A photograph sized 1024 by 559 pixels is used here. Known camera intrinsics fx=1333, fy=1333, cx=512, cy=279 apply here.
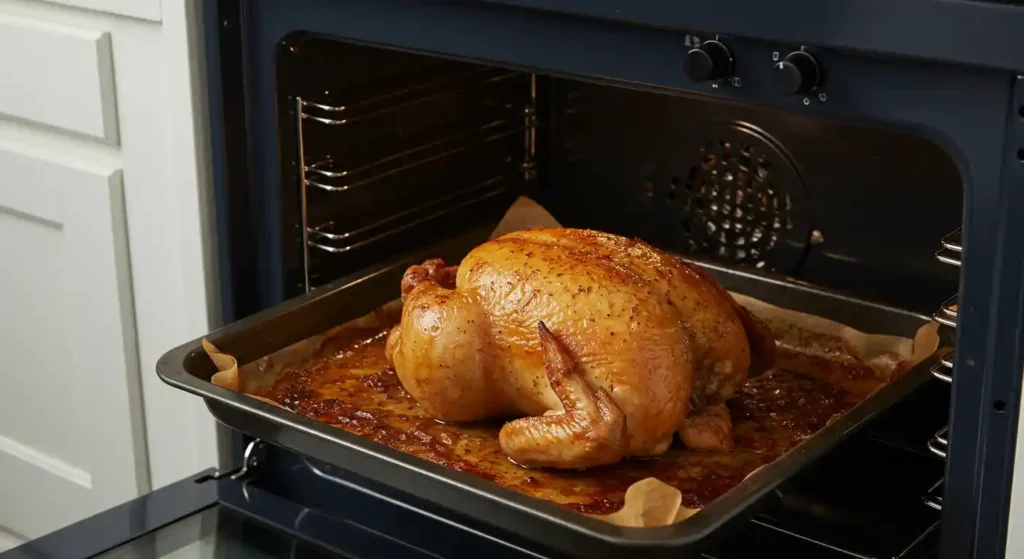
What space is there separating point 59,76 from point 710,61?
2.60ft

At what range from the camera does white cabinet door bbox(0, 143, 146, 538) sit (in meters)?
1.49

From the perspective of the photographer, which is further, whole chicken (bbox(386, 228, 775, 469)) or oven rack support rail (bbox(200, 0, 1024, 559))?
whole chicken (bbox(386, 228, 775, 469))

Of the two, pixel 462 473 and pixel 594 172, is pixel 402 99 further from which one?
pixel 462 473

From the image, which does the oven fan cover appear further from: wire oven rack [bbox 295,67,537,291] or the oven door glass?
the oven door glass

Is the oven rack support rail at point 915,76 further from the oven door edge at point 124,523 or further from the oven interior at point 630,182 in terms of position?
the oven door edge at point 124,523


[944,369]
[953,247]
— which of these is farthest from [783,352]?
[953,247]

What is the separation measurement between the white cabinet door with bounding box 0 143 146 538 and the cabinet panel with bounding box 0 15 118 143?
1.9 inches

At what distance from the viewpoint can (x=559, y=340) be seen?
112 cm

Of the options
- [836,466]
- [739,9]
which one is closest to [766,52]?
[739,9]

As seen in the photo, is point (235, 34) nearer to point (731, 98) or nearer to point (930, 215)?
point (731, 98)

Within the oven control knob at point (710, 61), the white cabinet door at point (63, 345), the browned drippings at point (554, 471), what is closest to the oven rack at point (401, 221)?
the browned drippings at point (554, 471)

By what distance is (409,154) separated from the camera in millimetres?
1502

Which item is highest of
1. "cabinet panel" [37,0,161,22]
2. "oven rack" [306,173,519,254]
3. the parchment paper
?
"cabinet panel" [37,0,161,22]

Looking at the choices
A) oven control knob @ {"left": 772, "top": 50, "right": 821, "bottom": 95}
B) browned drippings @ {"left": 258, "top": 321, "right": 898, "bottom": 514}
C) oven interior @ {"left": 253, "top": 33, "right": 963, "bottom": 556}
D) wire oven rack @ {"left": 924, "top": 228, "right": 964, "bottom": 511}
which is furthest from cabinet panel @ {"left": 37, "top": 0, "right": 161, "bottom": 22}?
wire oven rack @ {"left": 924, "top": 228, "right": 964, "bottom": 511}
